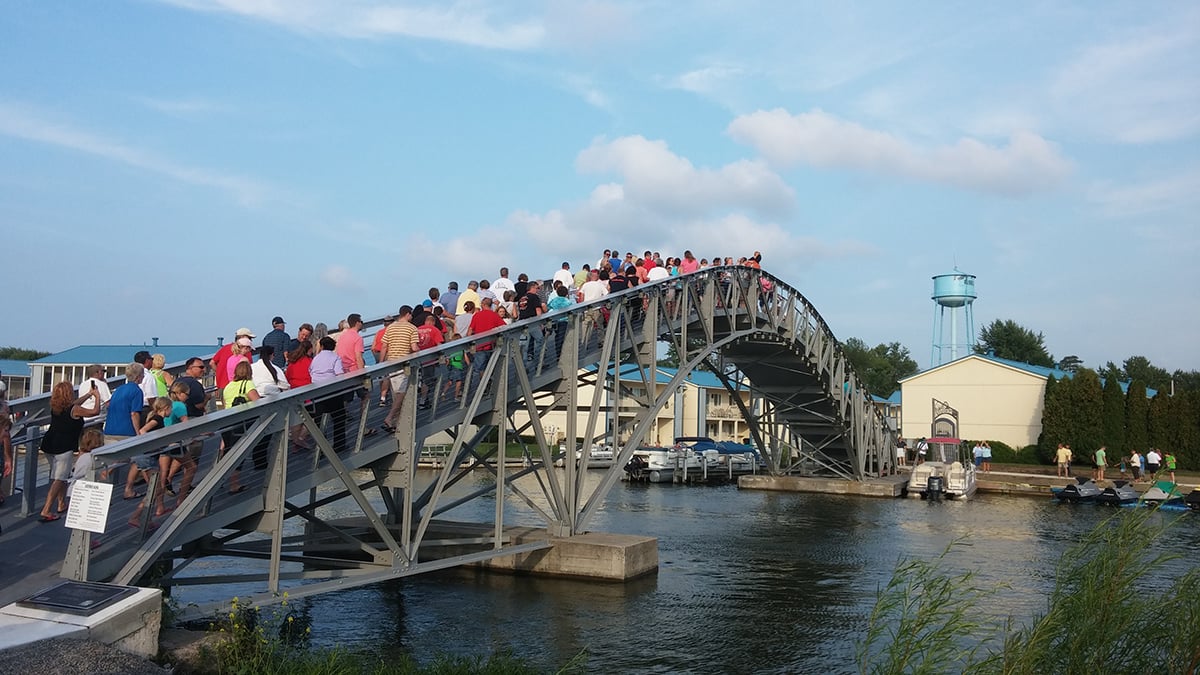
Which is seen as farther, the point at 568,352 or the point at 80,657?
the point at 568,352

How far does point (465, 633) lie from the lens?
46.2 feet

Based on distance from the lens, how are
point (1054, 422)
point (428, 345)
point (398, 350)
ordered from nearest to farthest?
point (398, 350), point (428, 345), point (1054, 422)

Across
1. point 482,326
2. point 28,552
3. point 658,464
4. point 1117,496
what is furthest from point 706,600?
point 658,464

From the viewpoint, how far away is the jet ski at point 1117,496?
3947 cm

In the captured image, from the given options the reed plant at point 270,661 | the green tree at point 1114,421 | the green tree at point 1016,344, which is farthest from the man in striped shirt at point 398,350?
the green tree at point 1016,344

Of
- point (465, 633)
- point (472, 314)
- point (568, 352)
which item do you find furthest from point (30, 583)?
point (568, 352)

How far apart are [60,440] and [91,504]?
3337 mm

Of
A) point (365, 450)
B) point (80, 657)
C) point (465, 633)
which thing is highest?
point (365, 450)

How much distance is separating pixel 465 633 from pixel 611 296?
7471mm

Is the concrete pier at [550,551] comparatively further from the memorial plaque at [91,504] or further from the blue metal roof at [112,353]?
the blue metal roof at [112,353]

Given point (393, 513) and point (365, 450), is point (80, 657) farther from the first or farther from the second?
point (393, 513)

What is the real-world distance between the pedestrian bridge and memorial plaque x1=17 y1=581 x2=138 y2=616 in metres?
0.35

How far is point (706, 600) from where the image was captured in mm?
17391

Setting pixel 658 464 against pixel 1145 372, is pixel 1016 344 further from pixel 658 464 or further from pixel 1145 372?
pixel 658 464
